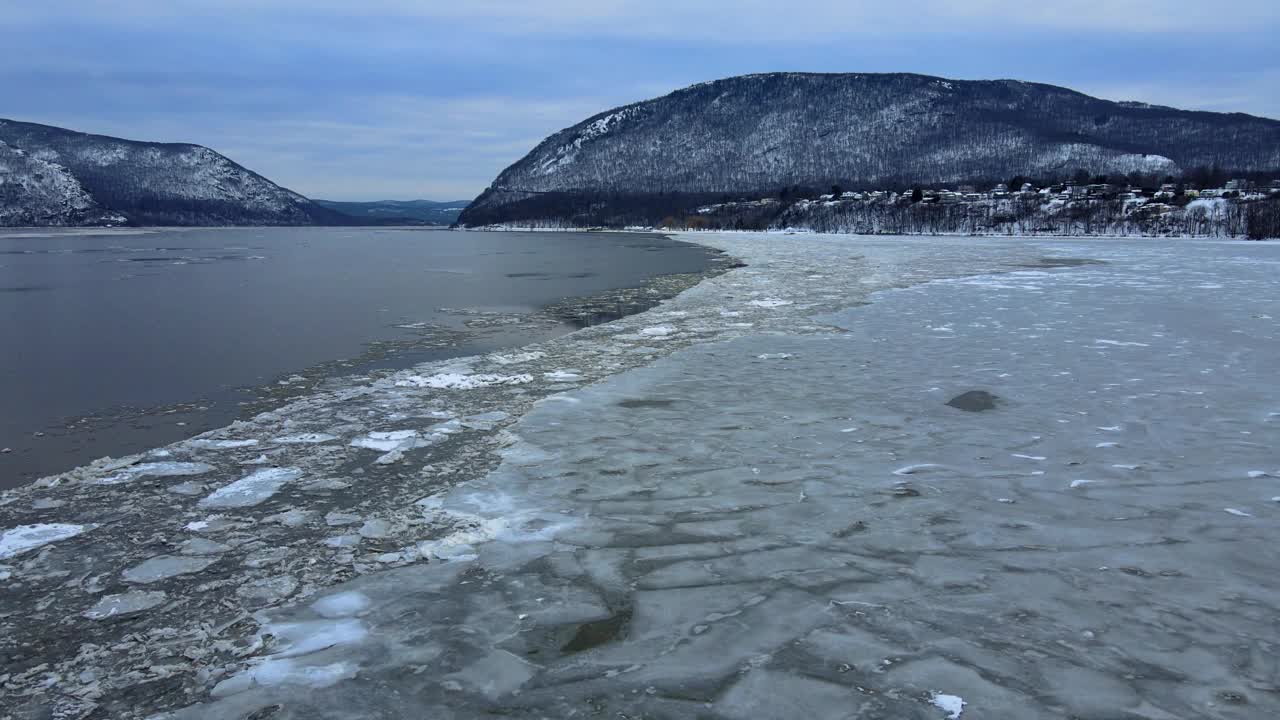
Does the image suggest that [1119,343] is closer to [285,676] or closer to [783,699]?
[783,699]

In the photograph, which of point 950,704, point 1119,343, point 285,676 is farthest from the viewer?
point 1119,343

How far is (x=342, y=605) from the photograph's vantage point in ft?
13.8

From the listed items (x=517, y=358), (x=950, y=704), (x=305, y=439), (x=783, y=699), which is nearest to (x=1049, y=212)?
(x=517, y=358)

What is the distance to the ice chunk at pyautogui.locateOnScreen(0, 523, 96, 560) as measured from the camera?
4910 millimetres

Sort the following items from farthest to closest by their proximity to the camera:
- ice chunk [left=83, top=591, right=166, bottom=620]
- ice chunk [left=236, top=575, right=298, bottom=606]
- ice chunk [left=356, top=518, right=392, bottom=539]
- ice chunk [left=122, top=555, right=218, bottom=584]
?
ice chunk [left=356, top=518, right=392, bottom=539] → ice chunk [left=122, top=555, right=218, bottom=584] → ice chunk [left=236, top=575, right=298, bottom=606] → ice chunk [left=83, top=591, right=166, bottom=620]

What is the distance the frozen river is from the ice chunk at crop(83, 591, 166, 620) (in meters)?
0.03

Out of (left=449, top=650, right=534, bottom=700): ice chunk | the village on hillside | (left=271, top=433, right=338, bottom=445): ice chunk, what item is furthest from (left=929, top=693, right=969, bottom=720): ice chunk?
the village on hillside

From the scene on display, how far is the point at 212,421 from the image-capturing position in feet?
27.3

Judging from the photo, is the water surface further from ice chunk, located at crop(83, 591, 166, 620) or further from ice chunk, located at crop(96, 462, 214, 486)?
ice chunk, located at crop(83, 591, 166, 620)

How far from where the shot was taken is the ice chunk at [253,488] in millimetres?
5793

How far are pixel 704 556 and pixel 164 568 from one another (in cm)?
350

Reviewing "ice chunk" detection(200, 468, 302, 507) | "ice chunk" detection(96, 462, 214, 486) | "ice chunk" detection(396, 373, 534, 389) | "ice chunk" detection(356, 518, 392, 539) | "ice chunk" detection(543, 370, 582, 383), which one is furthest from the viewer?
"ice chunk" detection(543, 370, 582, 383)

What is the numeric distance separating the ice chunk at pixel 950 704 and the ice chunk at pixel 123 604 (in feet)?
14.0

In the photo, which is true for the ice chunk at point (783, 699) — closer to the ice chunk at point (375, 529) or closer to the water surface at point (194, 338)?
the ice chunk at point (375, 529)
